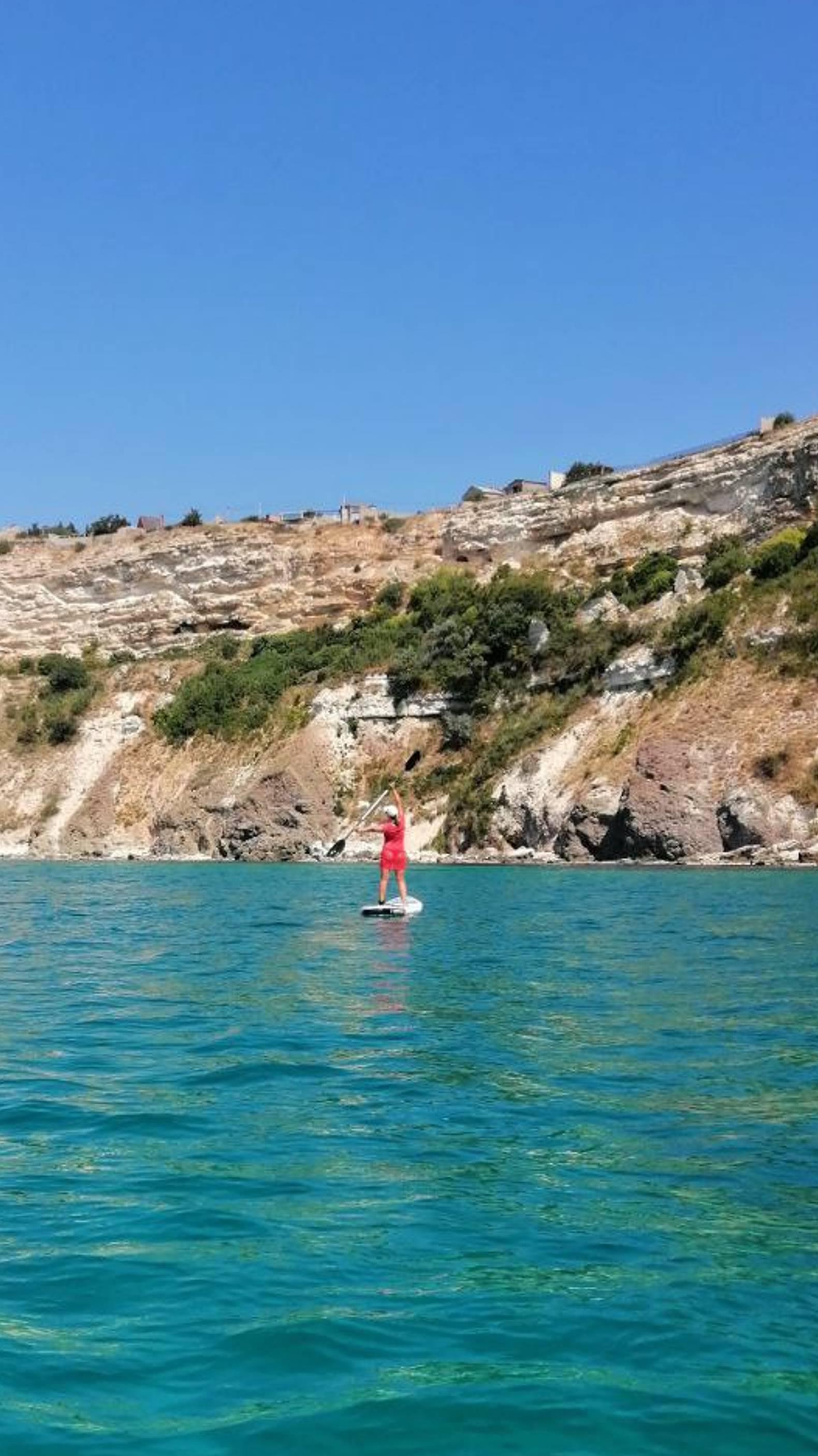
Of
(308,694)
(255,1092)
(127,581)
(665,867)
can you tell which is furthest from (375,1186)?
(127,581)

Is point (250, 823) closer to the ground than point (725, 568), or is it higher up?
closer to the ground

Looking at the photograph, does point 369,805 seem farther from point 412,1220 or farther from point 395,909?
point 412,1220

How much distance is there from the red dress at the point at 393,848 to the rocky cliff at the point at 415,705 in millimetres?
18482

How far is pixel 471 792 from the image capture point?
57.4 m

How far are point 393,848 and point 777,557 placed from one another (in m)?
32.8

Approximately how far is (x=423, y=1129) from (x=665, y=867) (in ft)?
117

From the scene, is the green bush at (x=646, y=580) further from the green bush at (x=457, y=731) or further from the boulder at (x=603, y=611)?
the green bush at (x=457, y=731)

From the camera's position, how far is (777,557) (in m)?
55.2

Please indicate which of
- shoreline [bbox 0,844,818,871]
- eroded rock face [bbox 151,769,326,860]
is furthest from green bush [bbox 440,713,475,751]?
shoreline [bbox 0,844,818,871]

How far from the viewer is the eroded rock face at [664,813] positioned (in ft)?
150

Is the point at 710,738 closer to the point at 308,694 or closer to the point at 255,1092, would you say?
the point at 308,694

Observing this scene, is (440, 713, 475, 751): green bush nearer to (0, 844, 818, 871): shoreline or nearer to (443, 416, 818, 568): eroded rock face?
(0, 844, 818, 871): shoreline

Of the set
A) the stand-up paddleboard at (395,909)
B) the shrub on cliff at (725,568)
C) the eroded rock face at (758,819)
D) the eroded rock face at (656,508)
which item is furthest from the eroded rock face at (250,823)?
the stand-up paddleboard at (395,909)

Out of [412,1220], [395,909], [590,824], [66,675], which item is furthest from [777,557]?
[412,1220]
